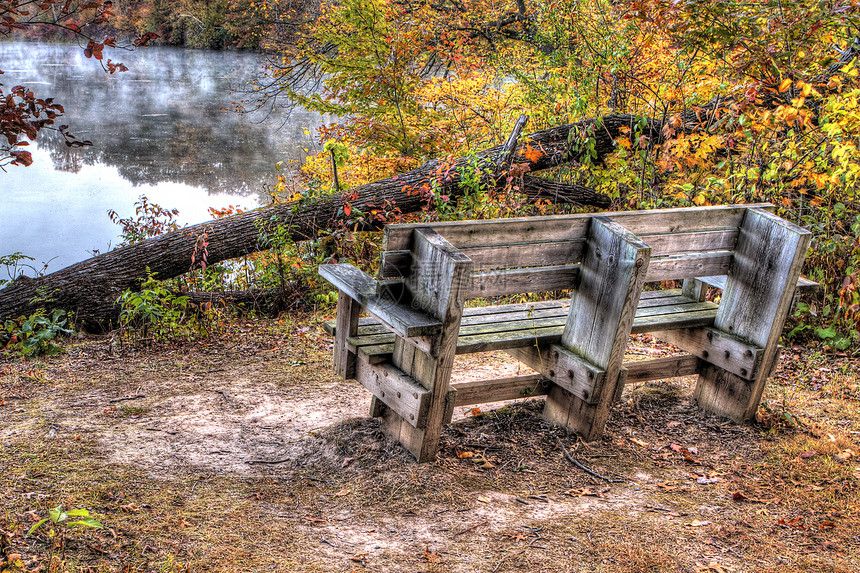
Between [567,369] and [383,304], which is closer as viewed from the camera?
[383,304]

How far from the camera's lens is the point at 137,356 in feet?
19.2

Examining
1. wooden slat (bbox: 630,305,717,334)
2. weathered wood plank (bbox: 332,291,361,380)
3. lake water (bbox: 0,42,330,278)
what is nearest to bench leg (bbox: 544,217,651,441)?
wooden slat (bbox: 630,305,717,334)

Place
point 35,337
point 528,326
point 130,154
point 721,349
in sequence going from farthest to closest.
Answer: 1. point 130,154
2. point 35,337
3. point 721,349
4. point 528,326

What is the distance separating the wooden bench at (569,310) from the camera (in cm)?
338

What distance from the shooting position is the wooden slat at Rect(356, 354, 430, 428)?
3.46 metres

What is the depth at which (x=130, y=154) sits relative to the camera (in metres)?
15.7

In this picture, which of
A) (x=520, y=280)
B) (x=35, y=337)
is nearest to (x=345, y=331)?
(x=520, y=280)

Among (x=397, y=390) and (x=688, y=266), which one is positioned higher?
(x=688, y=266)

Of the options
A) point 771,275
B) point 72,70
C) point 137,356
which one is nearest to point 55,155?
→ point 72,70

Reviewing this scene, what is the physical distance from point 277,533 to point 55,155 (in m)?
15.7

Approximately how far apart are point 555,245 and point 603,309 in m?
0.43

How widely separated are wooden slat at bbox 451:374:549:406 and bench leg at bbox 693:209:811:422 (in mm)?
1262

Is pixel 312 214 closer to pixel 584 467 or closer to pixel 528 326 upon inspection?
pixel 528 326

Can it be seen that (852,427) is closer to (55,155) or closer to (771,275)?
(771,275)
